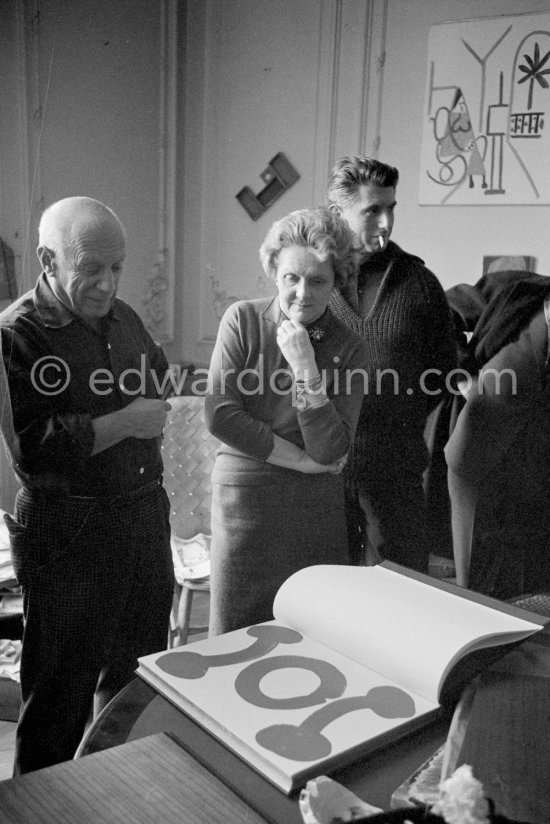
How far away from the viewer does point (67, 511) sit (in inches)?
54.8

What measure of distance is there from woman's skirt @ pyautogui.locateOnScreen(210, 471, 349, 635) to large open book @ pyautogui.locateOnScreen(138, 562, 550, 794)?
600 mm

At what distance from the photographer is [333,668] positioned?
2.77ft

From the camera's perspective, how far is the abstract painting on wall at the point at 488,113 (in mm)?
2953

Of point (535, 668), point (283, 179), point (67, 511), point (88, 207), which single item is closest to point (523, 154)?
point (283, 179)

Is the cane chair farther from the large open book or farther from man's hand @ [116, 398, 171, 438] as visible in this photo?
the large open book

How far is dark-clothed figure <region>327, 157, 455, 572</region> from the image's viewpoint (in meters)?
1.87

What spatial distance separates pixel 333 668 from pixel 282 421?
2.61 ft

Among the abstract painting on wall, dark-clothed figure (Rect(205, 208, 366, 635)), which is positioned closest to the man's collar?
dark-clothed figure (Rect(205, 208, 366, 635))

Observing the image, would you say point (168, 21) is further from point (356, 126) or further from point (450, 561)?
point (450, 561)

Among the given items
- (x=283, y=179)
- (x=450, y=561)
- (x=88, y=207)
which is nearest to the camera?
(x=88, y=207)

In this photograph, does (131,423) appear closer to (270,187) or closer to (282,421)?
(282,421)

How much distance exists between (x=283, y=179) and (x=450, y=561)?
1.96 m

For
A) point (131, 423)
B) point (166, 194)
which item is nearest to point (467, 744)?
point (131, 423)

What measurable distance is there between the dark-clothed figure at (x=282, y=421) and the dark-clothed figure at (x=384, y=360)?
0.81 ft
